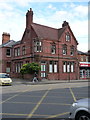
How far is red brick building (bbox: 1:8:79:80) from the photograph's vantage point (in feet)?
109

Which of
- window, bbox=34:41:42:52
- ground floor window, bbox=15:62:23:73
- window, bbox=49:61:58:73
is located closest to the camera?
window, bbox=34:41:42:52

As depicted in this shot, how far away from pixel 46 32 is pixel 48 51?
15.0 ft

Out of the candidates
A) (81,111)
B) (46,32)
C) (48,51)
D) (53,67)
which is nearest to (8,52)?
(46,32)

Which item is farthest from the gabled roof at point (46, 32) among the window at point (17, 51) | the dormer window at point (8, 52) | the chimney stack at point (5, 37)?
the chimney stack at point (5, 37)

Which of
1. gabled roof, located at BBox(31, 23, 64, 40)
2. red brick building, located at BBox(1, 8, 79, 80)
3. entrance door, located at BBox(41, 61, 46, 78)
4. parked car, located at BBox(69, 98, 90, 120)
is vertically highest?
gabled roof, located at BBox(31, 23, 64, 40)

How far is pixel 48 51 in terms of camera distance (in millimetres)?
34188

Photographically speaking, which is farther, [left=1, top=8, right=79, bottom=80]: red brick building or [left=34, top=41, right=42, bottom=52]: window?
[left=1, top=8, right=79, bottom=80]: red brick building

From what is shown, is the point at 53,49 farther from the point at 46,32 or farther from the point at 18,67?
the point at 18,67

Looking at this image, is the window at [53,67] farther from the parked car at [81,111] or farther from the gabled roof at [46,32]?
the parked car at [81,111]

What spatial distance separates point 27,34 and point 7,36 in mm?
13565

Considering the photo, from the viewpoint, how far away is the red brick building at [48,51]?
33.4 m

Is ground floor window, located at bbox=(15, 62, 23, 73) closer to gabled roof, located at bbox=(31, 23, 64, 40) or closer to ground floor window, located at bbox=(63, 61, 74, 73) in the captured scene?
gabled roof, located at bbox=(31, 23, 64, 40)

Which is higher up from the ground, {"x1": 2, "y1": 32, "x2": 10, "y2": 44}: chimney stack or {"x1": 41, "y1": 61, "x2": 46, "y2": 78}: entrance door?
{"x1": 2, "y1": 32, "x2": 10, "y2": 44}: chimney stack

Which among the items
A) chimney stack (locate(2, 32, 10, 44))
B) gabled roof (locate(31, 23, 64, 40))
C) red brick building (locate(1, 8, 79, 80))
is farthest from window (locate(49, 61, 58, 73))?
chimney stack (locate(2, 32, 10, 44))
